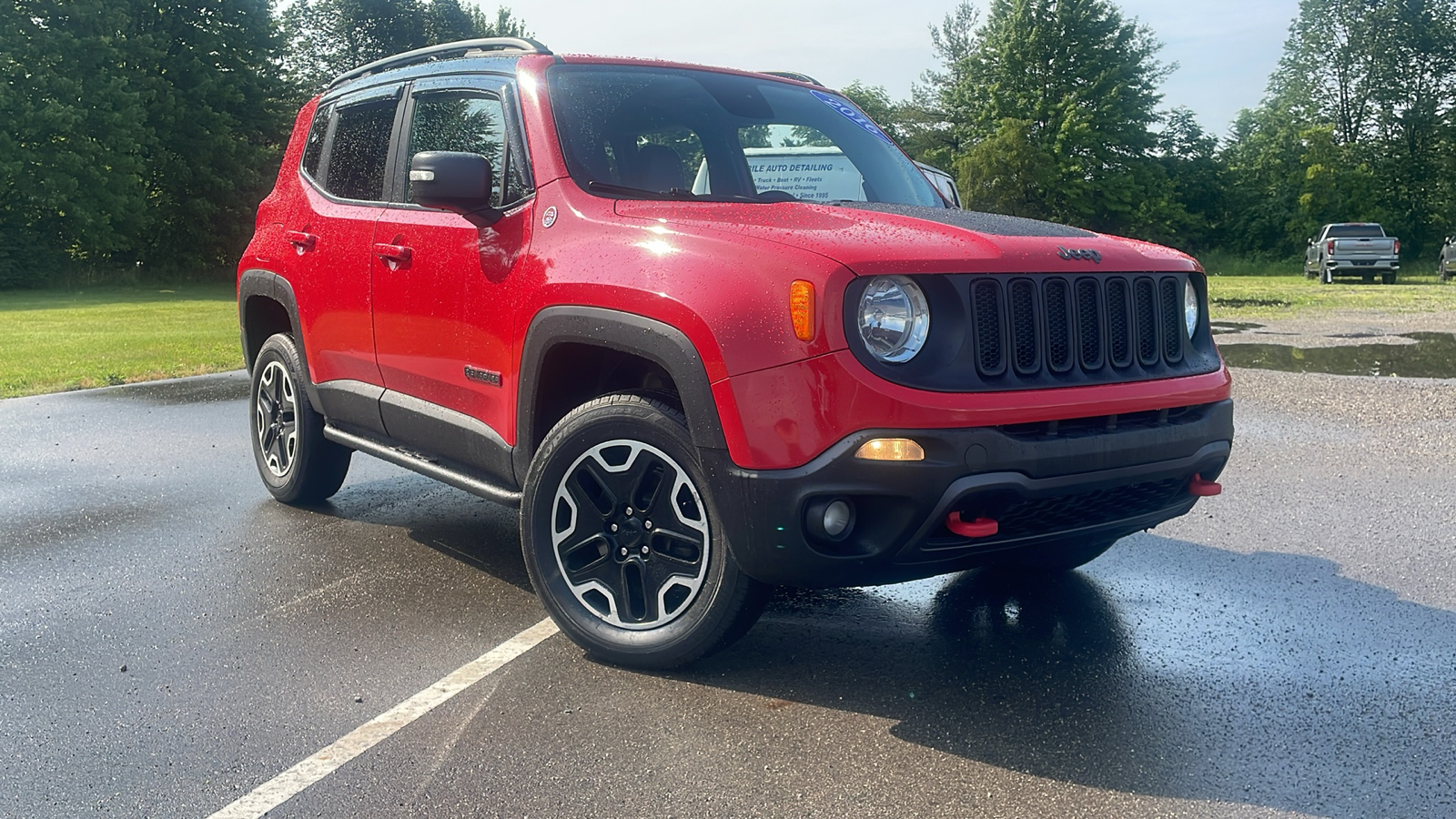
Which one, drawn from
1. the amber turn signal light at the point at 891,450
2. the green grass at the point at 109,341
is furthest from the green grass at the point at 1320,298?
the amber turn signal light at the point at 891,450

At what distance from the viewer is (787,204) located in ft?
13.8

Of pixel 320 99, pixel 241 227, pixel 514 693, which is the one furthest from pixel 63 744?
pixel 241 227

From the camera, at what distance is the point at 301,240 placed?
19.0ft

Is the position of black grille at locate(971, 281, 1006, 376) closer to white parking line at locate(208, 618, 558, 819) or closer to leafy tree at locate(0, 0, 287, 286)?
white parking line at locate(208, 618, 558, 819)

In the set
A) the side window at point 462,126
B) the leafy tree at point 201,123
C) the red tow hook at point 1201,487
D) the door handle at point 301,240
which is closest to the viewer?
the red tow hook at point 1201,487

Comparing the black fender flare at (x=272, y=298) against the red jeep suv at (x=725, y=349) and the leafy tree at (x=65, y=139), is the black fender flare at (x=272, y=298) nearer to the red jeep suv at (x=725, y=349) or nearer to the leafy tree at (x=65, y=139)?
the red jeep suv at (x=725, y=349)

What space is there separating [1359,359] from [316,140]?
11.4 m

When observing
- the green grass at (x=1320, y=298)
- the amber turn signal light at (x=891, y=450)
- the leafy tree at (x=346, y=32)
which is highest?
the leafy tree at (x=346, y=32)

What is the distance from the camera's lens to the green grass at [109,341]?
1286 cm

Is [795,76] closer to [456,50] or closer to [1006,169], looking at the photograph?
[456,50]

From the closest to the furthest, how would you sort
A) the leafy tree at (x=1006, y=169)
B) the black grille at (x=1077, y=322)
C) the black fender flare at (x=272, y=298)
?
the black grille at (x=1077, y=322)
the black fender flare at (x=272, y=298)
the leafy tree at (x=1006, y=169)

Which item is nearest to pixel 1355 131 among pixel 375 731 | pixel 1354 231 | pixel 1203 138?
pixel 1203 138

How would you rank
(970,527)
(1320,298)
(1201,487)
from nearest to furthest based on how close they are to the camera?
(970,527) → (1201,487) → (1320,298)

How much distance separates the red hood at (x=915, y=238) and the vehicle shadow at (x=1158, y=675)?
1.26 meters
